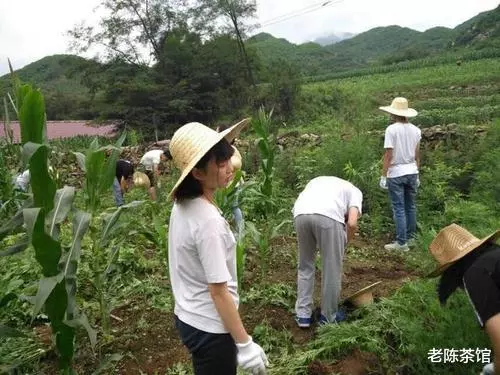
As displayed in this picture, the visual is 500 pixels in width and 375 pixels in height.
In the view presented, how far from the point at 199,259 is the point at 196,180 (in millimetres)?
311

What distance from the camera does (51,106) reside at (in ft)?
104

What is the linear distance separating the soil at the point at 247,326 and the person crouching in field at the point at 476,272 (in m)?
0.86

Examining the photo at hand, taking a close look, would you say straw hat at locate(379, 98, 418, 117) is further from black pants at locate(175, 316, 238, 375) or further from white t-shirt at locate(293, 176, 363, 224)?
black pants at locate(175, 316, 238, 375)

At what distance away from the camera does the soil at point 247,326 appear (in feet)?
9.25

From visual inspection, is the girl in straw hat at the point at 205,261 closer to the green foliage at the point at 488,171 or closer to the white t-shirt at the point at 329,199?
the white t-shirt at the point at 329,199

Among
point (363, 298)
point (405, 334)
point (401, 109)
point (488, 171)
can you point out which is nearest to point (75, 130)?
point (401, 109)

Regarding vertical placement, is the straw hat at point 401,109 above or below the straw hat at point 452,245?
above

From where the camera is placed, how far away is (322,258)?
312 centimetres

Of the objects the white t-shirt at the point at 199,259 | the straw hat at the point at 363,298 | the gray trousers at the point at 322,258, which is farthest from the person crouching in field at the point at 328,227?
the white t-shirt at the point at 199,259

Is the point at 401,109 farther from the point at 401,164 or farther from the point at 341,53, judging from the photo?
the point at 341,53

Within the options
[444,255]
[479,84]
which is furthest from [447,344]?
[479,84]

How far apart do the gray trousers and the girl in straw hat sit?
1254mm

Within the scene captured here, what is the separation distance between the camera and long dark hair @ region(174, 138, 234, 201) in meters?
1.76

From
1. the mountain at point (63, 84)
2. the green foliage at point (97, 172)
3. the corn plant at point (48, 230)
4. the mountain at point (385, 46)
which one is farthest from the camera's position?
the mountain at point (385, 46)
